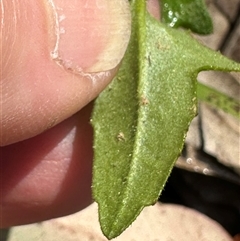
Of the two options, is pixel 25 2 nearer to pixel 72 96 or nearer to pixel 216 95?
pixel 72 96

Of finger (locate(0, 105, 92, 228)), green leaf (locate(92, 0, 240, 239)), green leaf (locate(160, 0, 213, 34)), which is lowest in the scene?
finger (locate(0, 105, 92, 228))

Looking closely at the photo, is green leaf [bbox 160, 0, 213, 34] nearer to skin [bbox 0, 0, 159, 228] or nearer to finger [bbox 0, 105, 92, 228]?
skin [bbox 0, 0, 159, 228]

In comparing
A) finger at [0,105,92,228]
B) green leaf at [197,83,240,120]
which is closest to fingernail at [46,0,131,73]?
finger at [0,105,92,228]

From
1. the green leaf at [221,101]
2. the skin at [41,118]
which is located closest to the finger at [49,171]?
the skin at [41,118]

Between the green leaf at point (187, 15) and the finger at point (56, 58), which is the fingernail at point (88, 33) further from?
the green leaf at point (187, 15)

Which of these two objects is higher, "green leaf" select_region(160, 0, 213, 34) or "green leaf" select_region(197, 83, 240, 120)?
"green leaf" select_region(160, 0, 213, 34)

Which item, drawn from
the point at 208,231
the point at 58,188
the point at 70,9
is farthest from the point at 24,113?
the point at 208,231
